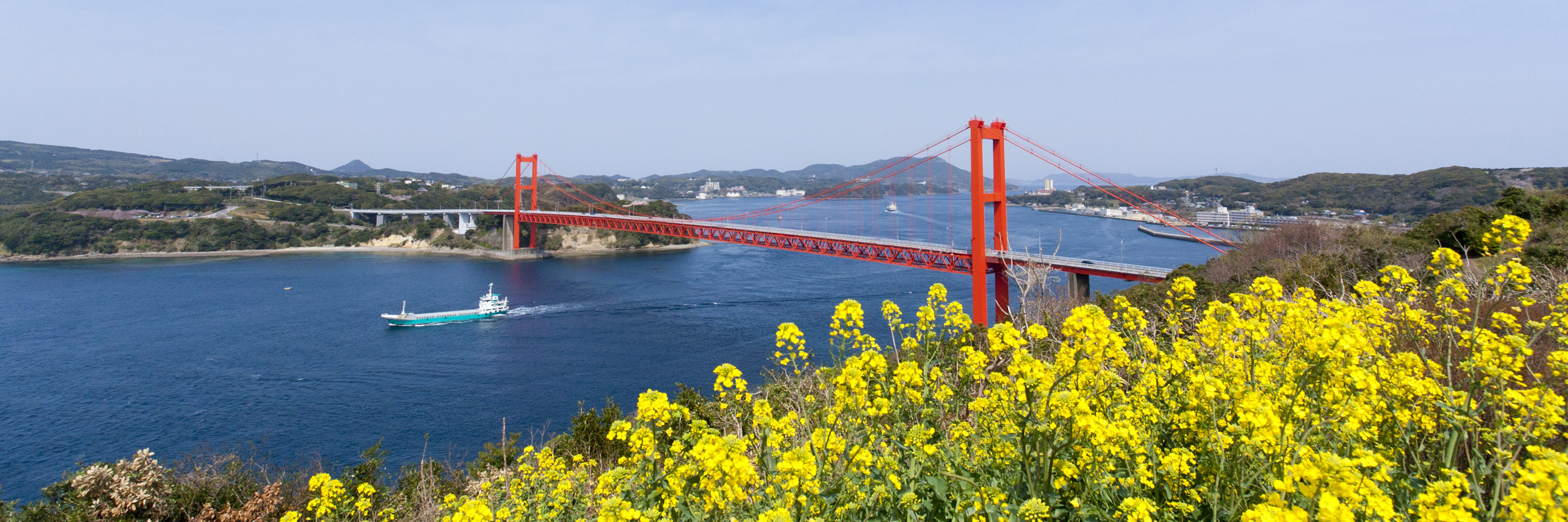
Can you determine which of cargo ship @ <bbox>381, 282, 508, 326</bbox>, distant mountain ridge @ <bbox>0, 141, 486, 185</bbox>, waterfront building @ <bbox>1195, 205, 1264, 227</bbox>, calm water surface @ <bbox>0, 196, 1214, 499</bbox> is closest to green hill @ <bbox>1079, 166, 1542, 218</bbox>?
waterfront building @ <bbox>1195, 205, 1264, 227</bbox>

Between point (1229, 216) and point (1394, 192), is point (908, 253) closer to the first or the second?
point (1229, 216)

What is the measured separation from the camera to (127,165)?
356 ft

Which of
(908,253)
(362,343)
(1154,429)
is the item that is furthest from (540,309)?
(1154,429)

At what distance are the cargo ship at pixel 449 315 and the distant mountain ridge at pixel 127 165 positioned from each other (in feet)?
275

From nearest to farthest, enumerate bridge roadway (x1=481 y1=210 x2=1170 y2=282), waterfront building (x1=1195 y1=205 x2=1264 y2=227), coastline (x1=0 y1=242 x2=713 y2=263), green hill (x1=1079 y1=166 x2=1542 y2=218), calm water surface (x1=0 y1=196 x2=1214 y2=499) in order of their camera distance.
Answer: calm water surface (x1=0 y1=196 x2=1214 y2=499), bridge roadway (x1=481 y1=210 x2=1170 y2=282), green hill (x1=1079 y1=166 x2=1542 y2=218), waterfront building (x1=1195 y1=205 x2=1264 y2=227), coastline (x1=0 y1=242 x2=713 y2=263)

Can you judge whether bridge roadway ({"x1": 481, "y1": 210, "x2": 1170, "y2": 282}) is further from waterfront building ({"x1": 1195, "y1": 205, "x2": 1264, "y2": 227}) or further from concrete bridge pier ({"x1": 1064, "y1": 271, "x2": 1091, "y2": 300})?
waterfront building ({"x1": 1195, "y1": 205, "x2": 1264, "y2": 227})

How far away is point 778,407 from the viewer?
4.88m

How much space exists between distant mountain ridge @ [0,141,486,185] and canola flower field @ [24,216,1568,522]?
10734 cm

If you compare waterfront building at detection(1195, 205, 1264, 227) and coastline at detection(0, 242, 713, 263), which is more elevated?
waterfront building at detection(1195, 205, 1264, 227)

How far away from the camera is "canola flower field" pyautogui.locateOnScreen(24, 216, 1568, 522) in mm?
1803

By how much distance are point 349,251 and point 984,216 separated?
42697 millimetres

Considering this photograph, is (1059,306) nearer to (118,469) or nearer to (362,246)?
(118,469)

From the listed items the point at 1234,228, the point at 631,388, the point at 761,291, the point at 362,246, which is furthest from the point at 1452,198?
the point at 362,246

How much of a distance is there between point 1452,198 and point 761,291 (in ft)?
91.3
